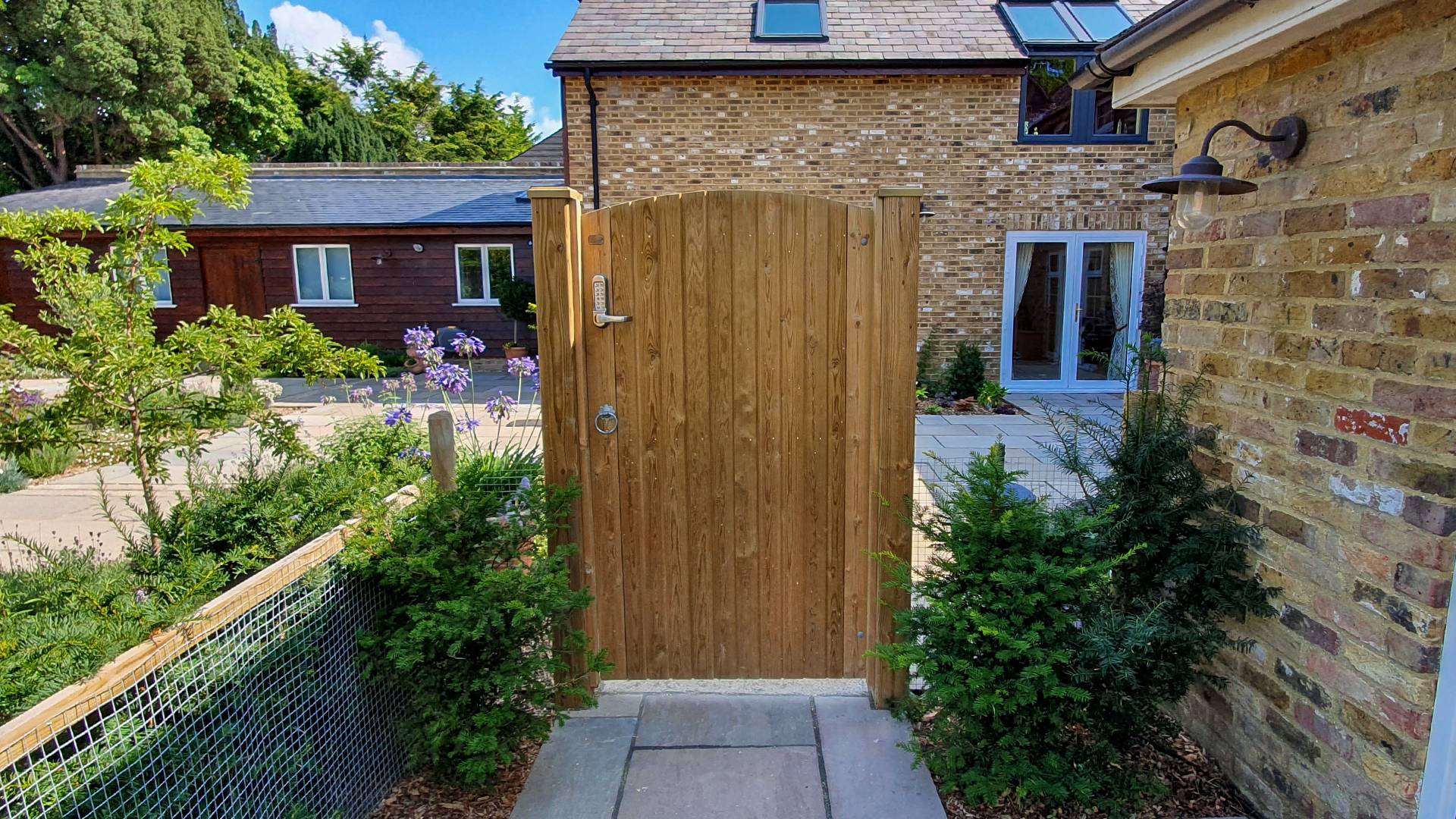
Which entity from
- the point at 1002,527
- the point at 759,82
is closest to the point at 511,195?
the point at 759,82

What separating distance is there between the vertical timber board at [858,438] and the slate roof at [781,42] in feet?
28.7

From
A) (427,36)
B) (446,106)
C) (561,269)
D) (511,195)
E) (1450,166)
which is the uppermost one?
(427,36)

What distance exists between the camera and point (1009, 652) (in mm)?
2203

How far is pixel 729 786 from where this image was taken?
99.0 inches

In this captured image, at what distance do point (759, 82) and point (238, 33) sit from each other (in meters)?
28.4

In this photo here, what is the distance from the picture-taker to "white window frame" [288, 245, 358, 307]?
14.8 m

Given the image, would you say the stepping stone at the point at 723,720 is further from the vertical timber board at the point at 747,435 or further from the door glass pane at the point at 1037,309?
the door glass pane at the point at 1037,309

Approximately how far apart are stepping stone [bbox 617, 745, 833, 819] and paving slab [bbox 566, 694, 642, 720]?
0.85 feet

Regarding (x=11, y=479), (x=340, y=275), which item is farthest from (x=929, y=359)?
(x=340, y=275)

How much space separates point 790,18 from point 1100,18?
15.1ft

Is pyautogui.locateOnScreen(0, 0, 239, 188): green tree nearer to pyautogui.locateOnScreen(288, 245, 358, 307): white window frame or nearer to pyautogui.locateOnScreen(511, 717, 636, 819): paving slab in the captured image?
pyautogui.locateOnScreen(288, 245, 358, 307): white window frame

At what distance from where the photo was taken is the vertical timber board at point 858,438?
2773 mm

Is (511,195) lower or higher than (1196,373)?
higher

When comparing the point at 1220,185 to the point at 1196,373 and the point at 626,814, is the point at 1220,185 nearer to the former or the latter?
the point at 1196,373
